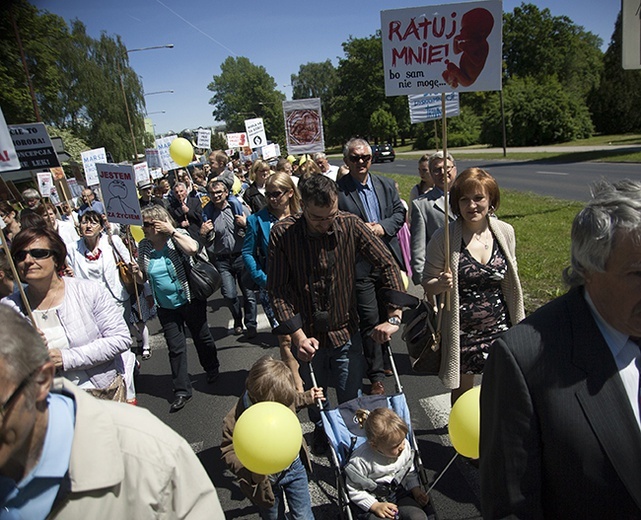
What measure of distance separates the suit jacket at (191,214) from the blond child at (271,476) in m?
5.09

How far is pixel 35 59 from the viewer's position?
31172 mm

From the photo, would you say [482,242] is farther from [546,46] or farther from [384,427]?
[546,46]

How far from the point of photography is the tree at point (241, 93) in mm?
101562

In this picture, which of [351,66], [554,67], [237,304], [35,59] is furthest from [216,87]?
[237,304]

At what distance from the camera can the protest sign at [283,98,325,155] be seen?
8.95 meters

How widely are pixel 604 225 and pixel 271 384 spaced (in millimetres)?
1924

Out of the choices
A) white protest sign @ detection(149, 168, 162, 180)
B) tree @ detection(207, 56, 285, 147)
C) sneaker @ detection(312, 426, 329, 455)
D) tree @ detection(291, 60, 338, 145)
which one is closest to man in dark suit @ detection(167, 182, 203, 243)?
sneaker @ detection(312, 426, 329, 455)

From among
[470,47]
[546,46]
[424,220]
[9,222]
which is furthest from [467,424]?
[546,46]

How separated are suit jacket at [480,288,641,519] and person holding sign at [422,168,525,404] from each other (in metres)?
1.62

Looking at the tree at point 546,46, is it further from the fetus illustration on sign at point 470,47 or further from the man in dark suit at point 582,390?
the man in dark suit at point 582,390

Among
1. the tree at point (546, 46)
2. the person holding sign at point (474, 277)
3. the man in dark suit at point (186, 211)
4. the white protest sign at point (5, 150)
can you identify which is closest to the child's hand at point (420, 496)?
the person holding sign at point (474, 277)

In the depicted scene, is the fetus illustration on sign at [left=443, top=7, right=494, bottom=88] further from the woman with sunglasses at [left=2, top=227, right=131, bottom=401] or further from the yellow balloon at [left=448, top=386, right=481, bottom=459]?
the woman with sunglasses at [left=2, top=227, right=131, bottom=401]

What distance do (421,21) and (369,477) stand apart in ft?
9.76

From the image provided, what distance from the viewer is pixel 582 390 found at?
137cm
